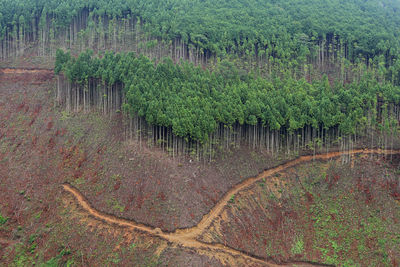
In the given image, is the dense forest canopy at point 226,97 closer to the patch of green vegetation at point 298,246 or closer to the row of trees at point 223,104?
Answer: the row of trees at point 223,104

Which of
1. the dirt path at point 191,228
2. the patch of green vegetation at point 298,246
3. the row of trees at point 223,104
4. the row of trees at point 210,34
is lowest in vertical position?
the patch of green vegetation at point 298,246

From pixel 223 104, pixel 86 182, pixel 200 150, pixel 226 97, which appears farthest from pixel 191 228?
pixel 226 97

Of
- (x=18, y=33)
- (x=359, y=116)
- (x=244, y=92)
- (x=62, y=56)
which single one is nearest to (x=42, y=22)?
(x=18, y=33)

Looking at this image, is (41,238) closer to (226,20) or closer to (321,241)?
(321,241)

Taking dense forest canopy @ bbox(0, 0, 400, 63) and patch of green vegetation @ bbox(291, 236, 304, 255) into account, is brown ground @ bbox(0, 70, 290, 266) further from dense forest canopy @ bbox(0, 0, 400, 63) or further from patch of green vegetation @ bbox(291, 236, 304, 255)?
dense forest canopy @ bbox(0, 0, 400, 63)

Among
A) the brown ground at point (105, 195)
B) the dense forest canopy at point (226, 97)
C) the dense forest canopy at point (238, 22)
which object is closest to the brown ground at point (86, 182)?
the brown ground at point (105, 195)
